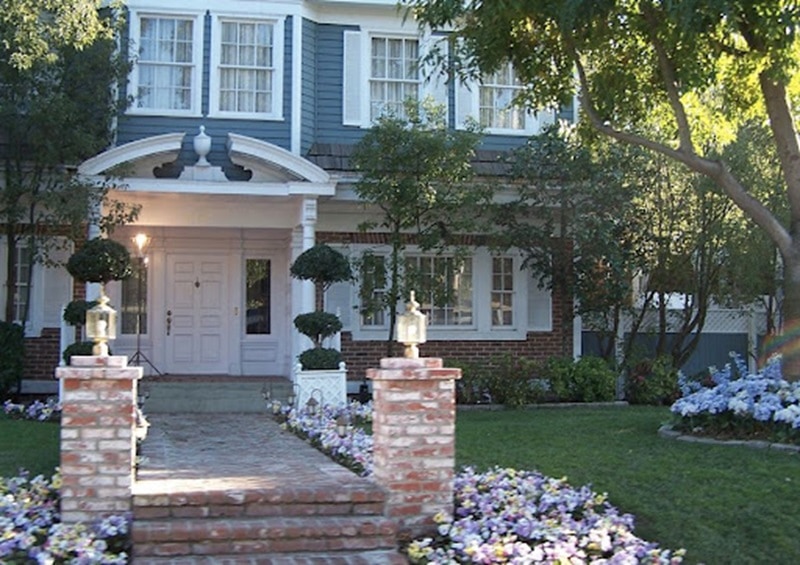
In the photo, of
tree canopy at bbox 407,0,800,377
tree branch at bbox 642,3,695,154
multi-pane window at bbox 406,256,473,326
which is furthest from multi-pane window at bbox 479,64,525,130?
tree branch at bbox 642,3,695,154

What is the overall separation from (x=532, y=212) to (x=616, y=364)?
3050 millimetres

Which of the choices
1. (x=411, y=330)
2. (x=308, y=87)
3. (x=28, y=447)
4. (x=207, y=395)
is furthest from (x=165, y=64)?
(x=411, y=330)

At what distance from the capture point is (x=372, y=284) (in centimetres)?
1512

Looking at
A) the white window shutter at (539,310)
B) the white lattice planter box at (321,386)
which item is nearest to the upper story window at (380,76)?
the white window shutter at (539,310)

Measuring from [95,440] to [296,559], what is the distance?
1547mm

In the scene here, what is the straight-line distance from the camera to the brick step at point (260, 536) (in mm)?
6211

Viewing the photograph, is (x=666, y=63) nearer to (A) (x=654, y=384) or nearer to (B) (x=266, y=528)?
(A) (x=654, y=384)

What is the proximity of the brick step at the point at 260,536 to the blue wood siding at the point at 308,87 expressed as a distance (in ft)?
33.5

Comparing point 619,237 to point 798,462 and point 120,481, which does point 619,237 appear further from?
point 120,481

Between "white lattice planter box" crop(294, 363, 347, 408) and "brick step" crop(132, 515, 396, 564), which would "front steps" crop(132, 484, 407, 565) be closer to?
"brick step" crop(132, 515, 396, 564)

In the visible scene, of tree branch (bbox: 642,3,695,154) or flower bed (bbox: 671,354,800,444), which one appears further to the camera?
tree branch (bbox: 642,3,695,154)

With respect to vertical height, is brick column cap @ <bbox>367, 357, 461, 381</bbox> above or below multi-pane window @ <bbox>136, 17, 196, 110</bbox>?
below

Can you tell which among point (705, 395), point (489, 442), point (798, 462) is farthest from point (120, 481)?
point (705, 395)

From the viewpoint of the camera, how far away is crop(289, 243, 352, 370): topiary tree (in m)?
13.4
